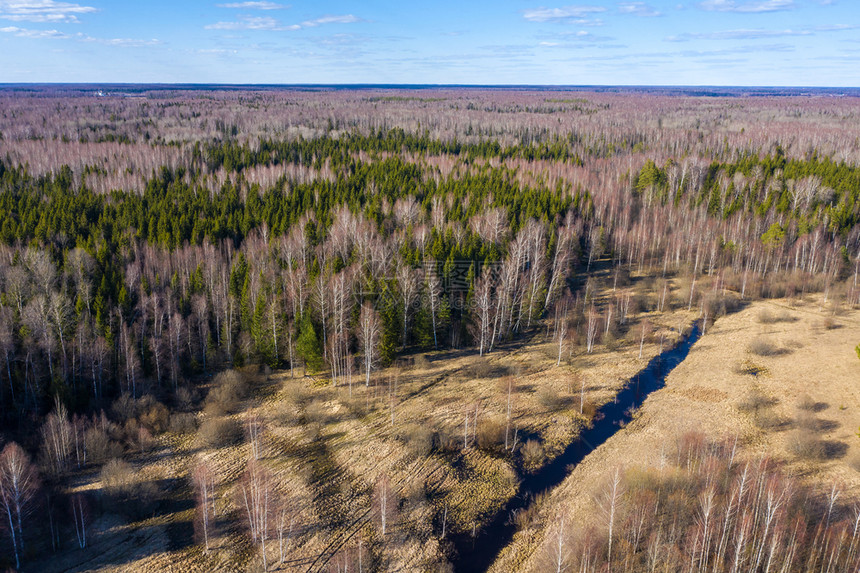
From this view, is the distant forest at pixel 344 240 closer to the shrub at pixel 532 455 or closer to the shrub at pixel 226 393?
the shrub at pixel 226 393

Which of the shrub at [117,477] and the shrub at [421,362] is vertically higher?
the shrub at [421,362]

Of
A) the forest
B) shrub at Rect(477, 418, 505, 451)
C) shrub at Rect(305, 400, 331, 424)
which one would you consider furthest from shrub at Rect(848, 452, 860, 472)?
shrub at Rect(305, 400, 331, 424)

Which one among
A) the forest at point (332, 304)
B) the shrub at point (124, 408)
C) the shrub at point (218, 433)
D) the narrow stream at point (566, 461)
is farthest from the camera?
the shrub at point (124, 408)

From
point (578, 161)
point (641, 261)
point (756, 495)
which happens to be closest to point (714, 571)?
point (756, 495)

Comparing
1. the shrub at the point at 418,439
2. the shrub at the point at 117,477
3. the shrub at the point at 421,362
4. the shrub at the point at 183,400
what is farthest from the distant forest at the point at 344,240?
the shrub at the point at 117,477

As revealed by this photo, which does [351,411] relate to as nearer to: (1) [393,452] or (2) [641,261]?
(1) [393,452]

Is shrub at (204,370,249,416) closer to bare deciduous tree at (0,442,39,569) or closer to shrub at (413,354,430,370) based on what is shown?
bare deciduous tree at (0,442,39,569)
